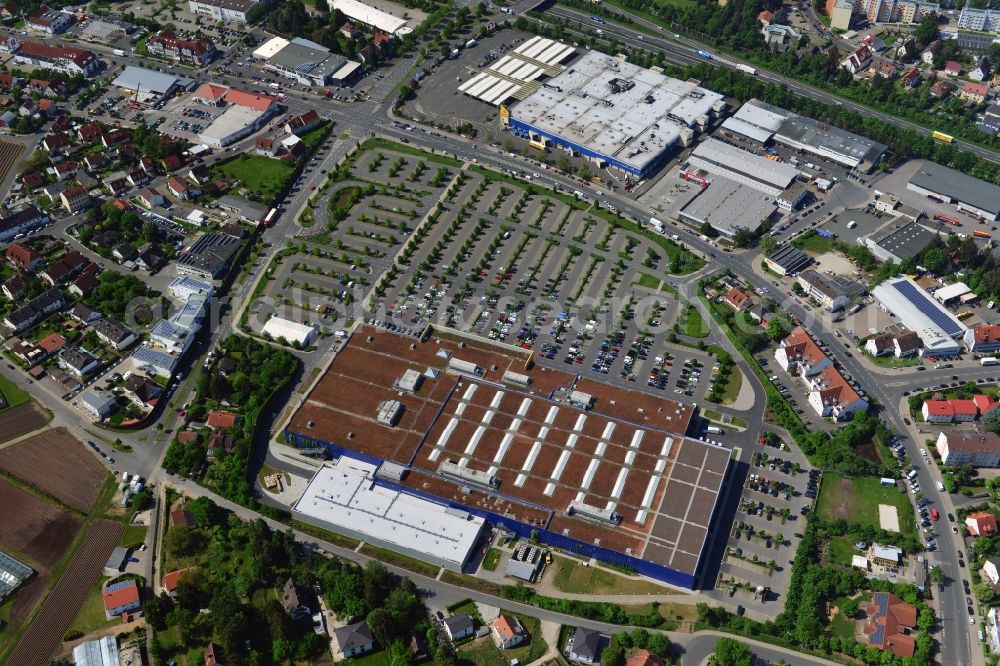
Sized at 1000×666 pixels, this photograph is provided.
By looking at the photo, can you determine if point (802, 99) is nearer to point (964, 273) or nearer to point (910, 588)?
point (964, 273)

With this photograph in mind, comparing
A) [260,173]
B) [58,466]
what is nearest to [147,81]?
[260,173]

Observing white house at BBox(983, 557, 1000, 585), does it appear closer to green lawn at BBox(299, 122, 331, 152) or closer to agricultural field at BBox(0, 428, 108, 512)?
agricultural field at BBox(0, 428, 108, 512)

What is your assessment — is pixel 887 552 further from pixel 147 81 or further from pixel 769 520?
pixel 147 81

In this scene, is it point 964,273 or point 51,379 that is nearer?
point 51,379

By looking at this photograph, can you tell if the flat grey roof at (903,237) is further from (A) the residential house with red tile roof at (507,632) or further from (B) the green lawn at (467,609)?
(B) the green lawn at (467,609)

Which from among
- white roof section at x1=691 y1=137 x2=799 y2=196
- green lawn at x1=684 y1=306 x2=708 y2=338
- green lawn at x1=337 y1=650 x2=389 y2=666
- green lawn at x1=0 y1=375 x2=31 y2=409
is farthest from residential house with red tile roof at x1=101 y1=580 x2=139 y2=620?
white roof section at x1=691 y1=137 x2=799 y2=196

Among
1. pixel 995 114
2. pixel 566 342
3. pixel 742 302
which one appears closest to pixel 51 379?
pixel 566 342

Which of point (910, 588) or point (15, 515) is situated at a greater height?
point (910, 588)
